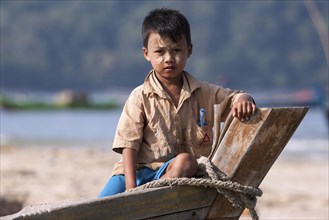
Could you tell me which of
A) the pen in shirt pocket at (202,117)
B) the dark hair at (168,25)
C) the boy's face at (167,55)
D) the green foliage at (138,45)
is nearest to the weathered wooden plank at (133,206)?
the pen in shirt pocket at (202,117)

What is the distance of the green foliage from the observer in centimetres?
8731

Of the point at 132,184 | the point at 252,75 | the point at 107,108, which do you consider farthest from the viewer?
the point at 252,75

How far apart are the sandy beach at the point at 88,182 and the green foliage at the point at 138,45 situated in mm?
66298

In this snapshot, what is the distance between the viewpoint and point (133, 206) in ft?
9.66

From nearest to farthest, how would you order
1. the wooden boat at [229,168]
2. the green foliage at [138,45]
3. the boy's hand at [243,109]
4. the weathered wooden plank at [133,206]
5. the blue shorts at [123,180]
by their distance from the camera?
the weathered wooden plank at [133,206] < the wooden boat at [229,168] < the boy's hand at [243,109] < the blue shorts at [123,180] < the green foliage at [138,45]

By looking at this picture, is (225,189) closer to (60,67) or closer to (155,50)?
(155,50)

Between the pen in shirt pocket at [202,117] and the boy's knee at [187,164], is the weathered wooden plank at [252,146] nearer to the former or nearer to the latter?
the boy's knee at [187,164]

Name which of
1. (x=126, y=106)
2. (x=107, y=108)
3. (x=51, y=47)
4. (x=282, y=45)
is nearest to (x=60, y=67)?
(x=51, y=47)

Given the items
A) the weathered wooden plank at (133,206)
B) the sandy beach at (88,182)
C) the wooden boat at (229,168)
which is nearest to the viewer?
the weathered wooden plank at (133,206)

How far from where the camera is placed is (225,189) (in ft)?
10.1

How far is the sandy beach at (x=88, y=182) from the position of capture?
8203mm

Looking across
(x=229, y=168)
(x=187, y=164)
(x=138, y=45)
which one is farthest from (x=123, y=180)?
(x=138, y=45)

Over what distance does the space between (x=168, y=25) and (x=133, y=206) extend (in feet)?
2.74

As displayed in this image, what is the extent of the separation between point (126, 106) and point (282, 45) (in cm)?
9327
